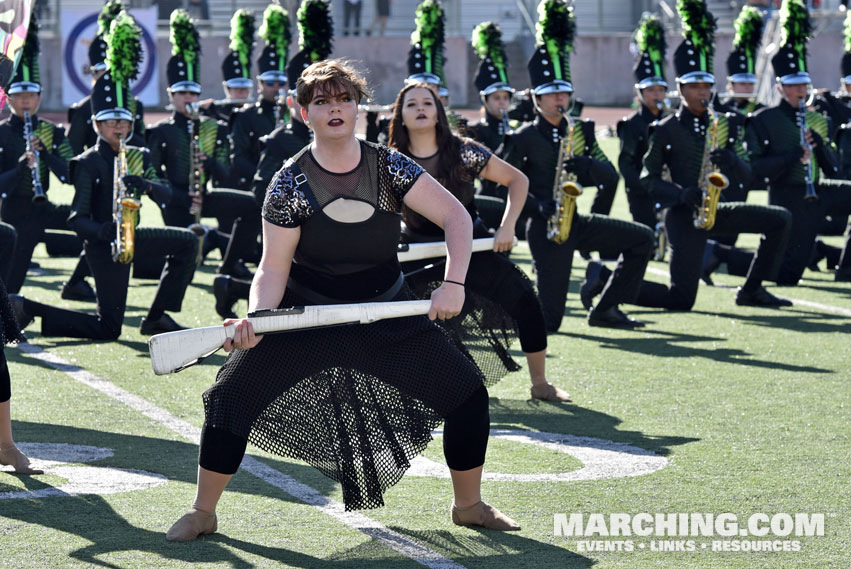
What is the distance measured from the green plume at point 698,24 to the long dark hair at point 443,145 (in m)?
4.29

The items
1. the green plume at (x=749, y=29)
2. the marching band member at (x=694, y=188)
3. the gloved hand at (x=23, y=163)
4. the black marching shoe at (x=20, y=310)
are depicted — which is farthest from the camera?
the green plume at (x=749, y=29)

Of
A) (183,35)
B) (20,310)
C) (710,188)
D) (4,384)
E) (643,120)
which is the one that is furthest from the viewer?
(183,35)

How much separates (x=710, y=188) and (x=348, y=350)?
5637 mm

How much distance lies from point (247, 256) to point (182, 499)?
675 cm

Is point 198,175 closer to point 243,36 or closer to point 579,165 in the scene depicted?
point 243,36

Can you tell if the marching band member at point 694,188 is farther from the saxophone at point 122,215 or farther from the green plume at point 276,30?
the green plume at point 276,30

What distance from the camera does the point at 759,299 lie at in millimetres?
10766

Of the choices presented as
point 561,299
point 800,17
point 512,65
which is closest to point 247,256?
point 561,299

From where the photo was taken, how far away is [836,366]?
8.26 meters

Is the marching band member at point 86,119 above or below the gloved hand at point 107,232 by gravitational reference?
above

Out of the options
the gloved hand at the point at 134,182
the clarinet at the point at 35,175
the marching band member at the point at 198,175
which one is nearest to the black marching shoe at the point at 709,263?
the marching band member at the point at 198,175

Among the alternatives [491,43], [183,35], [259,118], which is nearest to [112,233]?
[259,118]

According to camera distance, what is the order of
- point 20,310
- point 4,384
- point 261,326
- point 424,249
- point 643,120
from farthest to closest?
point 643,120, point 20,310, point 424,249, point 4,384, point 261,326

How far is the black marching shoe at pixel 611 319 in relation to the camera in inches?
387
